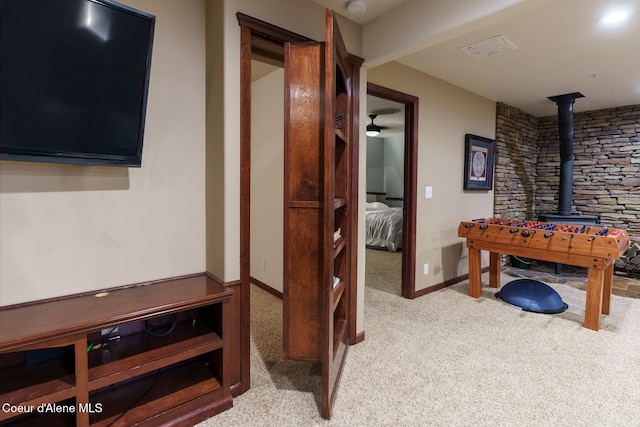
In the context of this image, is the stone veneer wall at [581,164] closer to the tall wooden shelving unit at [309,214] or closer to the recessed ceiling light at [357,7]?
the recessed ceiling light at [357,7]

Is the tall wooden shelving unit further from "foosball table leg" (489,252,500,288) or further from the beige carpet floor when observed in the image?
"foosball table leg" (489,252,500,288)

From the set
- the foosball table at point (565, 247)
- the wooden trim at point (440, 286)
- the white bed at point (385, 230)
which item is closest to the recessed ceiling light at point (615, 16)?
the foosball table at point (565, 247)

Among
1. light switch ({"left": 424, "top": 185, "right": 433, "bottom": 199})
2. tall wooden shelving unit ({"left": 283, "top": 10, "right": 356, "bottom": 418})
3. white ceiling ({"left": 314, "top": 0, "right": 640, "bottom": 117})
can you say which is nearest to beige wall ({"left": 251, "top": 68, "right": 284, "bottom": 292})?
white ceiling ({"left": 314, "top": 0, "right": 640, "bottom": 117})

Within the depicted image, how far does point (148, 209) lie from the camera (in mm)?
1769

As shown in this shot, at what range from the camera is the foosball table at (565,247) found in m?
2.63

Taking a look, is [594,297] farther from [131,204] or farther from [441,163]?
[131,204]

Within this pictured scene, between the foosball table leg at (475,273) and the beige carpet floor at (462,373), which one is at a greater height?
the foosball table leg at (475,273)

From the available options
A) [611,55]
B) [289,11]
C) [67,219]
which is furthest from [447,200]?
[67,219]

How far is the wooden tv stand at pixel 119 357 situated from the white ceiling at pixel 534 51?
2.01m

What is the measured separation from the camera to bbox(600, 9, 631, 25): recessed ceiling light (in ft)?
7.06

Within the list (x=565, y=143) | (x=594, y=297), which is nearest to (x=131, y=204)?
(x=594, y=297)

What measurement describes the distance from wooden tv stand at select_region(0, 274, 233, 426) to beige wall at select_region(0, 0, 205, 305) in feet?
0.38

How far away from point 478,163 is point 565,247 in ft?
5.16

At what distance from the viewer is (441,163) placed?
3.63 meters
